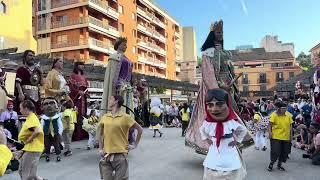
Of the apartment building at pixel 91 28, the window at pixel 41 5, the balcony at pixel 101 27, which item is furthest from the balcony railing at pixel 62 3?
the balcony at pixel 101 27

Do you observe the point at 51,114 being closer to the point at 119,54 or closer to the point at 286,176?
the point at 119,54

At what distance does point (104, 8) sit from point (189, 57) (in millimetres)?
42382

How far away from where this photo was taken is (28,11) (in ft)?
118

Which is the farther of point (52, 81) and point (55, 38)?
point (55, 38)

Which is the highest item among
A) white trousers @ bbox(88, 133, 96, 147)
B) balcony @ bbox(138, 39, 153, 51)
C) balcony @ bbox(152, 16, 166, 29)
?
balcony @ bbox(152, 16, 166, 29)

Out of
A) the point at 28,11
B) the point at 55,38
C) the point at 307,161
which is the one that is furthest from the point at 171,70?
the point at 307,161

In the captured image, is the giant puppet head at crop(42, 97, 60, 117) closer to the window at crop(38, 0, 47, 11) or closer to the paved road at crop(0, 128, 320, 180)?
the paved road at crop(0, 128, 320, 180)

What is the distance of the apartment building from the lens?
4888 cm

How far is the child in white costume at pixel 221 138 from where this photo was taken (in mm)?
4324

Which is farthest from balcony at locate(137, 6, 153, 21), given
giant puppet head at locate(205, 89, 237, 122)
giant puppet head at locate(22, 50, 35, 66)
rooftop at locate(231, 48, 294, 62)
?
giant puppet head at locate(205, 89, 237, 122)

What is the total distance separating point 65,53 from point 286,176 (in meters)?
44.6

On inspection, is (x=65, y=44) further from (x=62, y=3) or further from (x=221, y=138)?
(x=221, y=138)

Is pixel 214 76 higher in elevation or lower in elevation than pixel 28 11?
lower

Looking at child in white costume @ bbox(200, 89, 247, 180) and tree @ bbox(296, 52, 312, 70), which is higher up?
tree @ bbox(296, 52, 312, 70)
